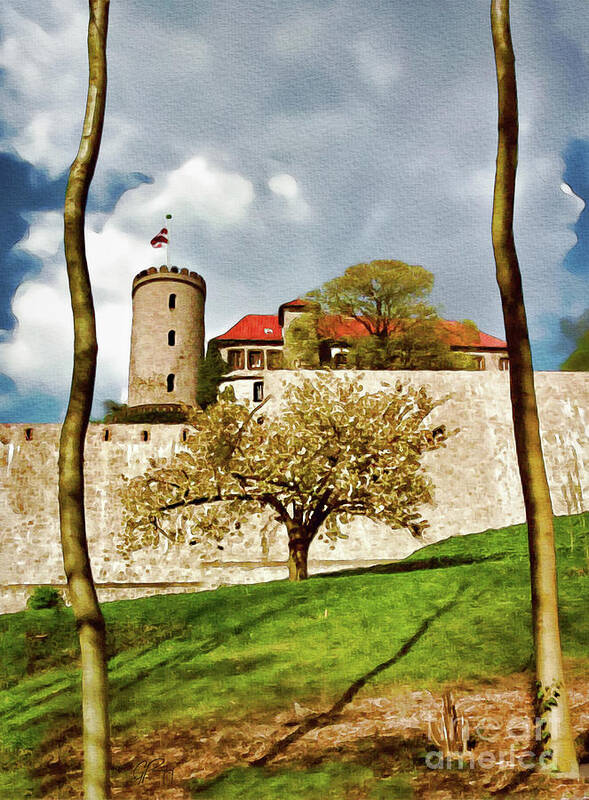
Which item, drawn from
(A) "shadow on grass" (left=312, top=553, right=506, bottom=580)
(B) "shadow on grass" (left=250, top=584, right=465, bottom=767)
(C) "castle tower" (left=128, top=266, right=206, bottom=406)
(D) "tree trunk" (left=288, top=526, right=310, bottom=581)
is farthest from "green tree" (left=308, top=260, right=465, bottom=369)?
(B) "shadow on grass" (left=250, top=584, right=465, bottom=767)

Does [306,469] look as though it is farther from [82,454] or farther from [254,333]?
[254,333]

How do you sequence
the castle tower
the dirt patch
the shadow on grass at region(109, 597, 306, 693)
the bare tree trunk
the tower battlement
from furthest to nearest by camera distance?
1. the castle tower
2. the tower battlement
3. the shadow on grass at region(109, 597, 306, 693)
4. the dirt patch
5. the bare tree trunk

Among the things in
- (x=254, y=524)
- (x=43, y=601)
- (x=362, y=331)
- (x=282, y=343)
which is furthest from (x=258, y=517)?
(x=282, y=343)

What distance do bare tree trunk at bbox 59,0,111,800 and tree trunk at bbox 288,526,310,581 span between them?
7652 mm

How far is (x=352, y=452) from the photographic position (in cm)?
1177

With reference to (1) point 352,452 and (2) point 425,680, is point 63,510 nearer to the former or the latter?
(2) point 425,680

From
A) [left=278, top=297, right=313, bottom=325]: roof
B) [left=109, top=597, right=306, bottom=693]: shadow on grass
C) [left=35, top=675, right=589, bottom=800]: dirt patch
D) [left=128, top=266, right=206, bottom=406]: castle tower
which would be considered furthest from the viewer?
[left=128, top=266, right=206, bottom=406]: castle tower

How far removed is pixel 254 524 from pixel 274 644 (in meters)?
8.84

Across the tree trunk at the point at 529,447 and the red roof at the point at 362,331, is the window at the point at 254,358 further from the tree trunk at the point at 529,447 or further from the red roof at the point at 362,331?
the tree trunk at the point at 529,447

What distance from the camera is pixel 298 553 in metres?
11.9

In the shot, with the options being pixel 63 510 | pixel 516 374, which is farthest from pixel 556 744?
pixel 63 510

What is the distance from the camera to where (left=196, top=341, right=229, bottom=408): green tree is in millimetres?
31359

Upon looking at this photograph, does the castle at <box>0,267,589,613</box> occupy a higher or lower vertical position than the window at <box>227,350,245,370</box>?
lower
